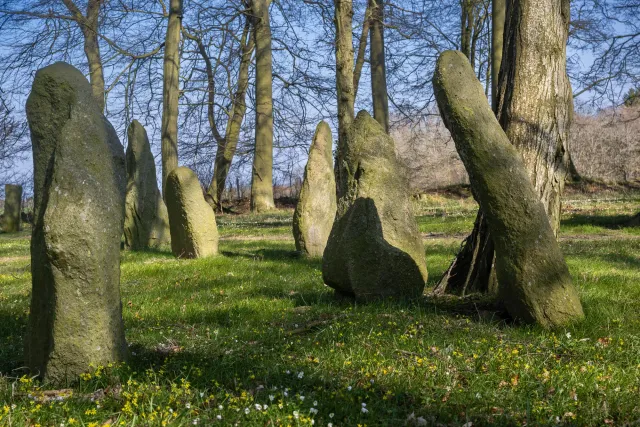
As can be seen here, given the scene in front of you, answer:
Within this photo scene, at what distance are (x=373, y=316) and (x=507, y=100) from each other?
2889mm

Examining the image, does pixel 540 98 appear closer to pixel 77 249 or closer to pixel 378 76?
pixel 77 249

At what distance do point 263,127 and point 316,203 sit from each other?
569 inches

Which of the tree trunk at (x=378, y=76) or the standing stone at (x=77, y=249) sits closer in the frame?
the standing stone at (x=77, y=249)

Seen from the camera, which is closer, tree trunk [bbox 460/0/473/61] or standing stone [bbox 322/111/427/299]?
standing stone [bbox 322/111/427/299]

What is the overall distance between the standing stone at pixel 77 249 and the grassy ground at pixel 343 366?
0.66 feet

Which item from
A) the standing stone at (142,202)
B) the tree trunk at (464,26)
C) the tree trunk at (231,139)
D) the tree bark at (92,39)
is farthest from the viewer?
the tree trunk at (231,139)

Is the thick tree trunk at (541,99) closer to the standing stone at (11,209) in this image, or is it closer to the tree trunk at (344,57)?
the tree trunk at (344,57)

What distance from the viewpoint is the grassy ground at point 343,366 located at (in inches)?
141

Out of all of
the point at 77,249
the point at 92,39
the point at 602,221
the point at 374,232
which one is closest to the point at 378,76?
the point at 92,39

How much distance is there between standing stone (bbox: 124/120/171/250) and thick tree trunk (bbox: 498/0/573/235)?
32.7ft

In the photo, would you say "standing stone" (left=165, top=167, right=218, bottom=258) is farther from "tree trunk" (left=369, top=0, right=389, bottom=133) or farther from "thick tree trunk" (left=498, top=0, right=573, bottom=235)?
"tree trunk" (left=369, top=0, right=389, bottom=133)

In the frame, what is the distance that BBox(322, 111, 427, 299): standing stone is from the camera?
262 inches

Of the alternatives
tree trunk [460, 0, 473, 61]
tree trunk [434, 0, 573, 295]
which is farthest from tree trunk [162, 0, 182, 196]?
tree trunk [434, 0, 573, 295]

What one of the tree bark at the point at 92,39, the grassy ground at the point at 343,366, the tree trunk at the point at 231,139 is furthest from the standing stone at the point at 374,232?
the tree trunk at the point at 231,139
